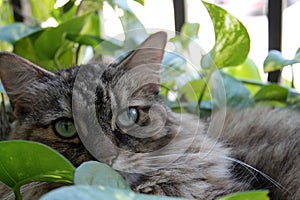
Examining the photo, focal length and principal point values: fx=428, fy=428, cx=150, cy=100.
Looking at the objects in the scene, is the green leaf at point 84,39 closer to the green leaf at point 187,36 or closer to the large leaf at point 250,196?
the green leaf at point 187,36

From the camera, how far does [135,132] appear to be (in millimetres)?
759

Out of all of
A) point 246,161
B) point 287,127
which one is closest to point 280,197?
point 246,161

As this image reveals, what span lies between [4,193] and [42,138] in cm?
13

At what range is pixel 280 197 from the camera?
2.62ft

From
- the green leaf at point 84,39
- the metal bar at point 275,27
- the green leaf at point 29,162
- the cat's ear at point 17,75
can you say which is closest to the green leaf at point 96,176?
the green leaf at point 29,162

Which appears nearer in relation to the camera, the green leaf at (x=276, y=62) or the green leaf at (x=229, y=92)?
the green leaf at (x=276, y=62)

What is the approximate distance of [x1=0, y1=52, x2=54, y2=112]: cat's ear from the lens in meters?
0.77

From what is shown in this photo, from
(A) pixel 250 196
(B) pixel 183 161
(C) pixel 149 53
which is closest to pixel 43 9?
(C) pixel 149 53

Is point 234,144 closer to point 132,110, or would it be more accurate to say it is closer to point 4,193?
point 132,110

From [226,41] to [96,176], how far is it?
19.6 inches

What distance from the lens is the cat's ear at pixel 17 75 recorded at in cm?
77

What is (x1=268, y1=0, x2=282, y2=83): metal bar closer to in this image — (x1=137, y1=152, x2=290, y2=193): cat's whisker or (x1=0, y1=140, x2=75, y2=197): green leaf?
(x1=137, y1=152, x2=290, y2=193): cat's whisker

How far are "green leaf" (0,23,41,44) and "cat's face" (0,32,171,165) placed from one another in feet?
0.84

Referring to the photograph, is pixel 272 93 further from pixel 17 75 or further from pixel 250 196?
pixel 250 196
